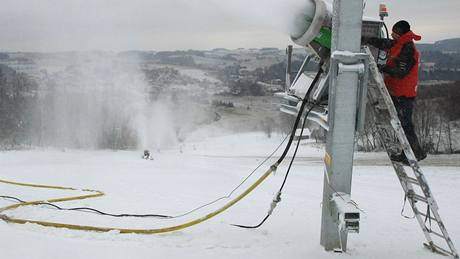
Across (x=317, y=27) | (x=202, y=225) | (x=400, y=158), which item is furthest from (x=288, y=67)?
(x=202, y=225)

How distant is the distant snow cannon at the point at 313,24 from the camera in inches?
200

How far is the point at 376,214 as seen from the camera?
8.48 m

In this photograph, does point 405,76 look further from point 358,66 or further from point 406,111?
point 358,66

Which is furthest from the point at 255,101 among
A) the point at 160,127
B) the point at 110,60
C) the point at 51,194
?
the point at 51,194

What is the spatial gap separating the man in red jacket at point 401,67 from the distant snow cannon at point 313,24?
1.73 feet

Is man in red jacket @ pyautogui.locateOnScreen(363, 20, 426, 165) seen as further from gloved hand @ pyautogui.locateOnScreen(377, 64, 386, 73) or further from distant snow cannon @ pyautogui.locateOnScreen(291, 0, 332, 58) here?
distant snow cannon @ pyautogui.locateOnScreen(291, 0, 332, 58)

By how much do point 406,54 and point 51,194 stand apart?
25.1ft

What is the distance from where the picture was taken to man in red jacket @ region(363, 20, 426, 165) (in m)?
5.37

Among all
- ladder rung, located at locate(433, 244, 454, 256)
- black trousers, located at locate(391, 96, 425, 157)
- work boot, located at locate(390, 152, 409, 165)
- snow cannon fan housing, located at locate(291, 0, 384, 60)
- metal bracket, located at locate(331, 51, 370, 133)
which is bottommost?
ladder rung, located at locate(433, 244, 454, 256)

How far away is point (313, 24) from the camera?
510 cm

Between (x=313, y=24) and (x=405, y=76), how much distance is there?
1446 millimetres

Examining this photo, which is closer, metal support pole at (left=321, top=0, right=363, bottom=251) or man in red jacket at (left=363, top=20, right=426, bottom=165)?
metal support pole at (left=321, top=0, right=363, bottom=251)

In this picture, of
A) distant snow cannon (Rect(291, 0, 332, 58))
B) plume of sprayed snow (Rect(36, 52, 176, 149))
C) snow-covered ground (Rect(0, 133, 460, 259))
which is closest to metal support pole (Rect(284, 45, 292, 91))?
distant snow cannon (Rect(291, 0, 332, 58))

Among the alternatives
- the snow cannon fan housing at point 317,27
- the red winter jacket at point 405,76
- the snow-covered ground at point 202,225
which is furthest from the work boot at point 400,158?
the snow cannon fan housing at point 317,27
